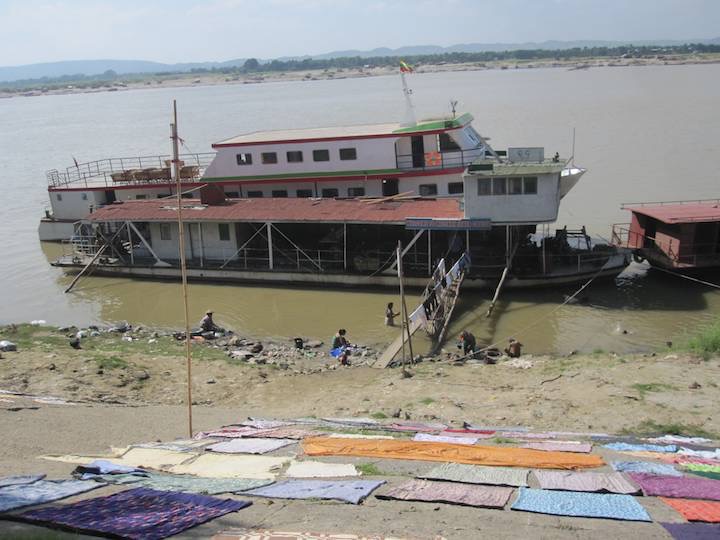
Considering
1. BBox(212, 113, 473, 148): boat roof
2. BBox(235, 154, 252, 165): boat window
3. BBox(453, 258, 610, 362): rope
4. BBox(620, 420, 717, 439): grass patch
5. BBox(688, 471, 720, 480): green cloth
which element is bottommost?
BBox(453, 258, 610, 362): rope

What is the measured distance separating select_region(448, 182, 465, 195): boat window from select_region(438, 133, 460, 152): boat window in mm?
1460

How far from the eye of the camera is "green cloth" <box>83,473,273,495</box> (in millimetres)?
8633

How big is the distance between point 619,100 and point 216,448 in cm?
9057

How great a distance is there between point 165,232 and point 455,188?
12845mm

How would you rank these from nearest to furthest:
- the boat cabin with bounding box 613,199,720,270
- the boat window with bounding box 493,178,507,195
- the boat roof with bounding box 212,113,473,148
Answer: the boat cabin with bounding box 613,199,720,270 → the boat window with bounding box 493,178,507,195 → the boat roof with bounding box 212,113,473,148

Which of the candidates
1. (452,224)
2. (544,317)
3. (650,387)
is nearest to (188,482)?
(650,387)

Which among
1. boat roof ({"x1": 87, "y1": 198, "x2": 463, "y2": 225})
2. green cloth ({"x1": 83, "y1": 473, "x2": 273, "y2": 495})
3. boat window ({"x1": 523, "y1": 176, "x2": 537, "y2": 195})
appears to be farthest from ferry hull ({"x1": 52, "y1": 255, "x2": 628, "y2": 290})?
green cloth ({"x1": 83, "y1": 473, "x2": 273, "y2": 495})

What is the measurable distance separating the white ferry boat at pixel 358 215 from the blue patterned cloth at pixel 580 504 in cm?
1698

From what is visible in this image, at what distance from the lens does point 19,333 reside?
23.1m

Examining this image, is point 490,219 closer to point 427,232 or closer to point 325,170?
point 427,232

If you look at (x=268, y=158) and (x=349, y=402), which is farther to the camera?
Answer: (x=268, y=158)

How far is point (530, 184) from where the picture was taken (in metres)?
24.4

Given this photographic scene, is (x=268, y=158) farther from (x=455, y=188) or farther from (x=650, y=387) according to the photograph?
(x=650, y=387)

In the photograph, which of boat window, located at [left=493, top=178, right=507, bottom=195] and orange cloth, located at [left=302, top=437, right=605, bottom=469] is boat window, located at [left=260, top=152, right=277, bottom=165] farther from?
orange cloth, located at [left=302, top=437, right=605, bottom=469]
